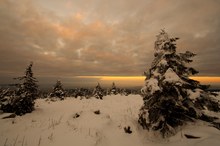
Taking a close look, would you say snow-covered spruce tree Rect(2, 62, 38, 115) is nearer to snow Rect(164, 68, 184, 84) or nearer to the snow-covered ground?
the snow-covered ground

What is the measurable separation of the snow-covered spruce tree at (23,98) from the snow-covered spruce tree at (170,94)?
10320mm

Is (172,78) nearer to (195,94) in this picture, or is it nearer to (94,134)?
(195,94)

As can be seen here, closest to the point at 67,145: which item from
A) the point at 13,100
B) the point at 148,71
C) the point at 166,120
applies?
the point at 166,120

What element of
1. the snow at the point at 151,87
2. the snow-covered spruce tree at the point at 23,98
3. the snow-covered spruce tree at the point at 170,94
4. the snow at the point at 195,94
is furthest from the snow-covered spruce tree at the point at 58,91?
the snow at the point at 195,94

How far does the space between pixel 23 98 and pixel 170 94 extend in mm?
12159

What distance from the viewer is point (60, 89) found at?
39000mm

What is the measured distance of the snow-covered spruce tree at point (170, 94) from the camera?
741 centimetres

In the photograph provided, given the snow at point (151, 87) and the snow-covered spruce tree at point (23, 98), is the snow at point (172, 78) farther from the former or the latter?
the snow-covered spruce tree at point (23, 98)

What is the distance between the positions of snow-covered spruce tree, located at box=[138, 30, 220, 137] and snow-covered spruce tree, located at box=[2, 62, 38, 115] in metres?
10.3

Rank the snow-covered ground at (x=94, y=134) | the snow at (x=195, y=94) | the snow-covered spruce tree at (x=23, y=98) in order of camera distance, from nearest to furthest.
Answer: the snow-covered ground at (x=94, y=134), the snow at (x=195, y=94), the snow-covered spruce tree at (x=23, y=98)

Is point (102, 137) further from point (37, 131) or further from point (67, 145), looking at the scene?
point (37, 131)

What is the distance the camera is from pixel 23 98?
13.3m

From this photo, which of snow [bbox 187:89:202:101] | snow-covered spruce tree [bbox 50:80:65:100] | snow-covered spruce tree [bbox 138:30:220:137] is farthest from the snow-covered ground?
snow-covered spruce tree [bbox 50:80:65:100]

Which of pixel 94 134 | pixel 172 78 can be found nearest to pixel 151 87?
pixel 172 78
